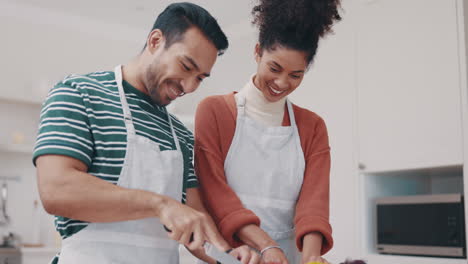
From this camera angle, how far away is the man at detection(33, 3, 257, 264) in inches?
34.8

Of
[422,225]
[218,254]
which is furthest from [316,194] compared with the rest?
[422,225]

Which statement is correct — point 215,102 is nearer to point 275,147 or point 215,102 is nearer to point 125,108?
point 275,147

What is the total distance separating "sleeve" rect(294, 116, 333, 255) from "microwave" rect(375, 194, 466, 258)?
1.25 meters

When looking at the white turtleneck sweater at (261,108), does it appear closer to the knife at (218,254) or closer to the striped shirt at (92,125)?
the striped shirt at (92,125)

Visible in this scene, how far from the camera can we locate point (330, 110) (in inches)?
122

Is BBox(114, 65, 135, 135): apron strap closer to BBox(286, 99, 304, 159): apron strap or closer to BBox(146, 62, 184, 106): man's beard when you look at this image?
BBox(146, 62, 184, 106): man's beard

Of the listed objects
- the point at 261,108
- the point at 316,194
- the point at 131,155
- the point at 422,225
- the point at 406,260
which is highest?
the point at 261,108

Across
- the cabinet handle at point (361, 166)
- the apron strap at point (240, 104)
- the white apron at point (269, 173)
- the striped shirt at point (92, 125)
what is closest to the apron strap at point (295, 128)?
the white apron at point (269, 173)

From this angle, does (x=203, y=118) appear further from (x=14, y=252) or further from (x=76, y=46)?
(x=76, y=46)

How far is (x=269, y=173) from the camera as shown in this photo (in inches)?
55.2

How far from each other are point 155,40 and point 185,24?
0.08 metres

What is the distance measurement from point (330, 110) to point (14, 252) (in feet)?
7.01

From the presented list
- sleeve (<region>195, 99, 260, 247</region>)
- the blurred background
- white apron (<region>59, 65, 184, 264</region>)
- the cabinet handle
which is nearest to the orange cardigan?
sleeve (<region>195, 99, 260, 247</region>)

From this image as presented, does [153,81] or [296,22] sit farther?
[296,22]
